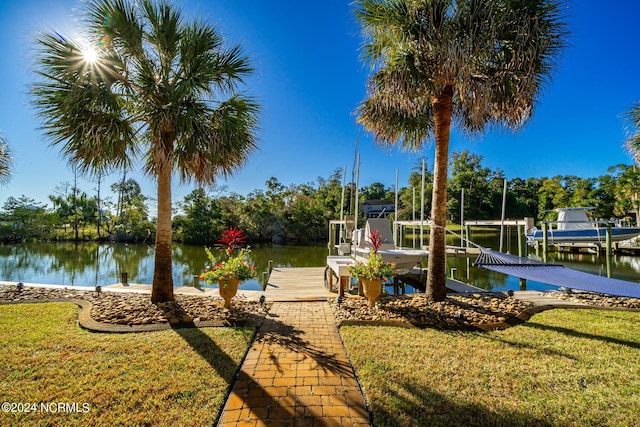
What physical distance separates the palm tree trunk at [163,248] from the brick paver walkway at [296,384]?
Answer: 2370 mm

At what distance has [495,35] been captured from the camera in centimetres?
462

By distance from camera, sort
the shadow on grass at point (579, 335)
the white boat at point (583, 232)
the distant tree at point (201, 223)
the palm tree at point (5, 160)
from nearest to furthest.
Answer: the shadow on grass at point (579, 335)
the palm tree at point (5, 160)
the white boat at point (583, 232)
the distant tree at point (201, 223)

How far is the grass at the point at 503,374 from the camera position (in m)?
2.30

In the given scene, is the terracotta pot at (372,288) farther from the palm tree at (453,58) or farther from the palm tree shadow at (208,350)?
the palm tree shadow at (208,350)

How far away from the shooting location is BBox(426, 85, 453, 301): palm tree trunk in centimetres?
545

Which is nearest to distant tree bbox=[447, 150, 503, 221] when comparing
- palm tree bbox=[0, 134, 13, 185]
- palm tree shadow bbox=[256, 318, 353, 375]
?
palm tree shadow bbox=[256, 318, 353, 375]

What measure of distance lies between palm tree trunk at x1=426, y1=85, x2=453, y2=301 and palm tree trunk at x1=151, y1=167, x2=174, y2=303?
16.8 feet

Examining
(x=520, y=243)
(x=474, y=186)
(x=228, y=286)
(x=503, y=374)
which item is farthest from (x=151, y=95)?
(x=474, y=186)

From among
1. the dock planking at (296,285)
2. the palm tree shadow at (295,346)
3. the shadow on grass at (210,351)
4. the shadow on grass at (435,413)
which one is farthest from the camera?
the dock planking at (296,285)

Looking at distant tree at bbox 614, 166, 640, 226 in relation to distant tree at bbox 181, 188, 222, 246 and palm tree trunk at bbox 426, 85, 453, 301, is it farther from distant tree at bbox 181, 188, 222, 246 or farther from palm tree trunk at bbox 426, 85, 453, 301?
distant tree at bbox 181, 188, 222, 246

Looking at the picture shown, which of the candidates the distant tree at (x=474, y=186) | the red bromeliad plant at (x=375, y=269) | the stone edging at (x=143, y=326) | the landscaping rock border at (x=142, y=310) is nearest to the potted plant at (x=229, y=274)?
the landscaping rock border at (x=142, y=310)

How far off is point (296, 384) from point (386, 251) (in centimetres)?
530

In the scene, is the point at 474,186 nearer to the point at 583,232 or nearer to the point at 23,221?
the point at 583,232

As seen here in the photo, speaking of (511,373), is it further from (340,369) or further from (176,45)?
(176,45)
